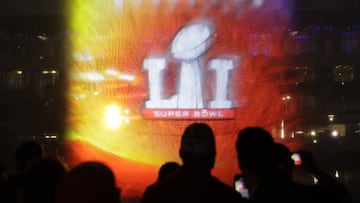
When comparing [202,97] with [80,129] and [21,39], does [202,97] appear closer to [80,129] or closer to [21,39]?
[80,129]

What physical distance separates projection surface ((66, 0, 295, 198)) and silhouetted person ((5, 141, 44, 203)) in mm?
15637

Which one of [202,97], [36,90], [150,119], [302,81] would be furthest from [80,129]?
[302,81]

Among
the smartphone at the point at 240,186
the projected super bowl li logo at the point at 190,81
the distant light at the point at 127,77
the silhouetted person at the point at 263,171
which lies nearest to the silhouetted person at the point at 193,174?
the silhouetted person at the point at 263,171

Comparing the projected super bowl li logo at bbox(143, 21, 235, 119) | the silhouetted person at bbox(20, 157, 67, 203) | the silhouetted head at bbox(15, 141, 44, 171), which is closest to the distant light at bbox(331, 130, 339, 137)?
the projected super bowl li logo at bbox(143, 21, 235, 119)

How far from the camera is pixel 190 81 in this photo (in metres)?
21.1

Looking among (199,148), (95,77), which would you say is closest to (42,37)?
(95,77)

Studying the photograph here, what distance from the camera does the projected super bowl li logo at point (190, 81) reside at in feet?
67.7

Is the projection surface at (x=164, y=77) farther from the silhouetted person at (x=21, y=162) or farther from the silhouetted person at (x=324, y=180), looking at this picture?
the silhouetted person at (x=324, y=180)

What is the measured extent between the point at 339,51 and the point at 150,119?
25135mm

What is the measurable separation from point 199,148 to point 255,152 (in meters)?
0.25

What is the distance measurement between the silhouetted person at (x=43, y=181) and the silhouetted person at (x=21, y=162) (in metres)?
0.85

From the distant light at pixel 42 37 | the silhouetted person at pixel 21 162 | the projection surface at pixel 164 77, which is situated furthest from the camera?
the distant light at pixel 42 37

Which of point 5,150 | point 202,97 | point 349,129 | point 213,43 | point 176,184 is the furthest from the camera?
point 349,129

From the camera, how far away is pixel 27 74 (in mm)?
43031
